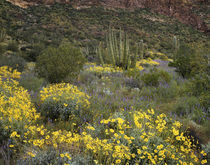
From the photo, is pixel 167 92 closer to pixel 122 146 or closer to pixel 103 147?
pixel 122 146

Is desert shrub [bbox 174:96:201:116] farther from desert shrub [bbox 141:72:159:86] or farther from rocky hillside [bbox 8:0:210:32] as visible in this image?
rocky hillside [bbox 8:0:210:32]

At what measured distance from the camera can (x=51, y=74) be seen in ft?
21.2

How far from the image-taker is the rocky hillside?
1592 inches

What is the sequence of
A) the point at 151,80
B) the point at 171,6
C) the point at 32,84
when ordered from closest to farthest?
the point at 32,84
the point at 151,80
the point at 171,6

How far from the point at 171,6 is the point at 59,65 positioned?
174ft

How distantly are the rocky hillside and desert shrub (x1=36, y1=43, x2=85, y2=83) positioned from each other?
120ft

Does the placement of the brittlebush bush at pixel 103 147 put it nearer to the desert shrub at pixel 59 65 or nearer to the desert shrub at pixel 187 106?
the desert shrub at pixel 187 106

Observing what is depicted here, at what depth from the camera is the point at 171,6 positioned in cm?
4941

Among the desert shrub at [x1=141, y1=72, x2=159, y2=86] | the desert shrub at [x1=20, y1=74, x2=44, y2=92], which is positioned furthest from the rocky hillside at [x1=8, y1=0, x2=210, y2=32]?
the desert shrub at [x1=141, y1=72, x2=159, y2=86]

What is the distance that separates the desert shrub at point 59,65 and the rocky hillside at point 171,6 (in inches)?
1443

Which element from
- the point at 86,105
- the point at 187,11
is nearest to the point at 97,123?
the point at 86,105

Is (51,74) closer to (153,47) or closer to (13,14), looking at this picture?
(153,47)

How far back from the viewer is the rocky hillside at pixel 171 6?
40438 mm

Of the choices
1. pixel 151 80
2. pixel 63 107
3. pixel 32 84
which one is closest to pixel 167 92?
pixel 151 80
